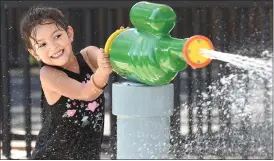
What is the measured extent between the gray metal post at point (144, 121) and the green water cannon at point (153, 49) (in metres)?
0.05

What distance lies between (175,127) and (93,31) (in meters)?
0.82

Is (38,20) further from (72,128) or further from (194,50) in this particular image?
(194,50)

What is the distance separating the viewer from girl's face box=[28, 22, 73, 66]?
3.47 m

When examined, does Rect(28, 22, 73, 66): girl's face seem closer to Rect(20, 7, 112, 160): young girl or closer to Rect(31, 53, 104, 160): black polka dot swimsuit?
Rect(20, 7, 112, 160): young girl

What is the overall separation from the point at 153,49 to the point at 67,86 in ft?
2.16

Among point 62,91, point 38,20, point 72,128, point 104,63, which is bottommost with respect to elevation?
point 72,128

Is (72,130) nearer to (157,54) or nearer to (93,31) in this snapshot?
(157,54)

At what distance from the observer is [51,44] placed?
3471mm

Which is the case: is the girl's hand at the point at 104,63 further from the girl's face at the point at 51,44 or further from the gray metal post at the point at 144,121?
the girl's face at the point at 51,44

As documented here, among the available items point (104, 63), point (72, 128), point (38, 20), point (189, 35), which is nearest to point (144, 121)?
point (104, 63)

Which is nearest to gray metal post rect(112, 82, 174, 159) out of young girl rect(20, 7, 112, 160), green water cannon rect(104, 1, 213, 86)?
green water cannon rect(104, 1, 213, 86)

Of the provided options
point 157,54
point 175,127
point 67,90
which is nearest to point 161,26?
point 157,54

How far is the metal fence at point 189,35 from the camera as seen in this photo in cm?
521

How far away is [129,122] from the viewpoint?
312cm
